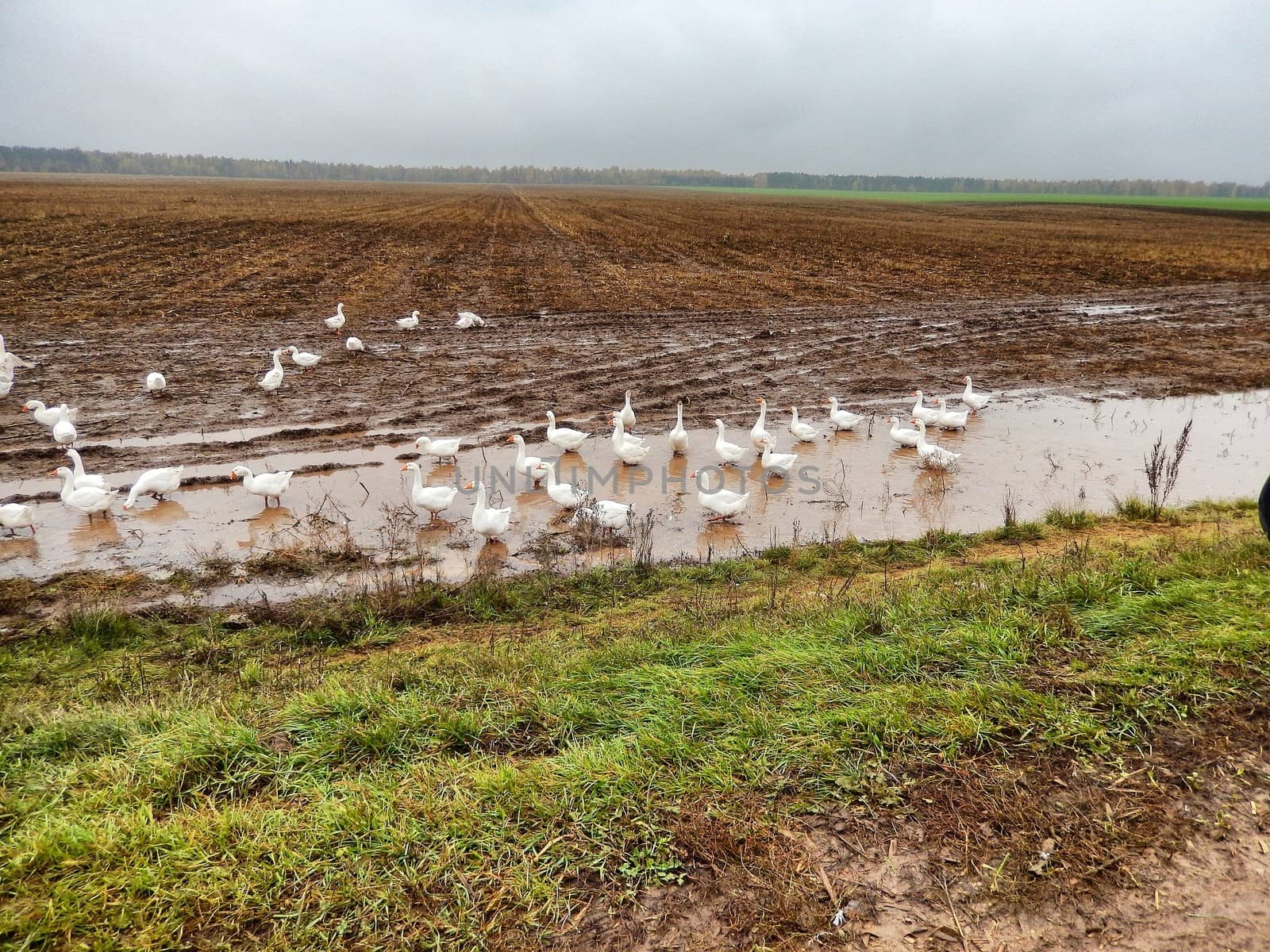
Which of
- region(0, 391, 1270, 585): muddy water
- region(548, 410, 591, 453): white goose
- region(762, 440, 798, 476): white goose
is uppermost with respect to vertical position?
region(548, 410, 591, 453): white goose

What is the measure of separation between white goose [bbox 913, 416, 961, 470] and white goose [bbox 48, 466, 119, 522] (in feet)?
31.5

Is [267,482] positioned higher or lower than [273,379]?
lower

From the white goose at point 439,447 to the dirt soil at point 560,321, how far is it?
1.20 metres

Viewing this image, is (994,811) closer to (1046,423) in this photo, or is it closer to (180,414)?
(1046,423)

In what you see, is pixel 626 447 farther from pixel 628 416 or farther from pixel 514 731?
pixel 514 731

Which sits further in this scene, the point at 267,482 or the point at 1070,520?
the point at 267,482

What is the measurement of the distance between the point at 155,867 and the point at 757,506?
6.83 metres

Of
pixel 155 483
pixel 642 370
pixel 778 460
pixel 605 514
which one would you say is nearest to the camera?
pixel 605 514

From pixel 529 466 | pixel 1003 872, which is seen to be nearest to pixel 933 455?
pixel 529 466

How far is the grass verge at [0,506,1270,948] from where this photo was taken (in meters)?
2.87

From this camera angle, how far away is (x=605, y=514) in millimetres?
7871

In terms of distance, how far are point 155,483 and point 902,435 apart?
9277mm

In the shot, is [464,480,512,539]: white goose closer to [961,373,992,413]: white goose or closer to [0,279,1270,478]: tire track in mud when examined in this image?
[0,279,1270,478]: tire track in mud

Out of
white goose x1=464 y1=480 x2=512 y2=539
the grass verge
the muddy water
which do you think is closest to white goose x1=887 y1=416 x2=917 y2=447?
the muddy water
